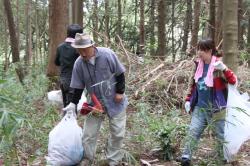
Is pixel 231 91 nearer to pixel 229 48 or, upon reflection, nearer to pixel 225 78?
pixel 225 78

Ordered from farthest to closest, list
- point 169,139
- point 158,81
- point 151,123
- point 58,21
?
Result: point 58,21, point 158,81, point 151,123, point 169,139

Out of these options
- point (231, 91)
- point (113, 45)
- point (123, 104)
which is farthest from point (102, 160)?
point (113, 45)

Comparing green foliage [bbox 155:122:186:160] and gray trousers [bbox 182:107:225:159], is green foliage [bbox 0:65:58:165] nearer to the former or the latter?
green foliage [bbox 155:122:186:160]

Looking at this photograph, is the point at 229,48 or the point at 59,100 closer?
the point at 229,48

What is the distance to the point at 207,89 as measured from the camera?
5691 millimetres

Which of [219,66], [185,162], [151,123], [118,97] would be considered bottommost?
[185,162]

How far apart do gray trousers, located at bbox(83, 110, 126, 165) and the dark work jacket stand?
1691mm

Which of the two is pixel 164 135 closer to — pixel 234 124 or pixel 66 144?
pixel 234 124

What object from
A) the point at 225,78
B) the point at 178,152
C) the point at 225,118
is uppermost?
the point at 225,78

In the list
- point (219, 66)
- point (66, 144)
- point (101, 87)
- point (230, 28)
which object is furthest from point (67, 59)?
point (219, 66)

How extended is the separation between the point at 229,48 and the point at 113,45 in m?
4.99

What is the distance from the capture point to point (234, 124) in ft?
18.2

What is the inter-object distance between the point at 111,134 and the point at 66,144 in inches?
22.6

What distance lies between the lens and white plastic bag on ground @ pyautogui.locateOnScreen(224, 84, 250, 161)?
5566 millimetres
